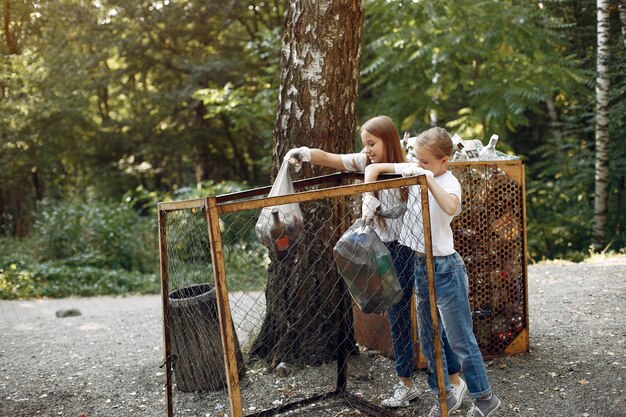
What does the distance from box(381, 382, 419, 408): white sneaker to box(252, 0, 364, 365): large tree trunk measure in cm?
63

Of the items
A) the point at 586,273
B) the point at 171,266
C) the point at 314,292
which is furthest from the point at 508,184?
the point at 586,273

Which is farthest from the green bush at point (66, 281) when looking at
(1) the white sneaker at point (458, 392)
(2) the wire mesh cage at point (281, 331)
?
(1) the white sneaker at point (458, 392)

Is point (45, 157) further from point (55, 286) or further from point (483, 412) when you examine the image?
point (483, 412)

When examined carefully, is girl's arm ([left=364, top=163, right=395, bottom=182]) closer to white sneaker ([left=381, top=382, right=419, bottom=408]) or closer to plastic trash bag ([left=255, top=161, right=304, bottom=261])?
plastic trash bag ([left=255, top=161, right=304, bottom=261])

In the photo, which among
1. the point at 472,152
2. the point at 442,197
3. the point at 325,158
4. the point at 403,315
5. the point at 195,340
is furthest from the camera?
the point at 472,152

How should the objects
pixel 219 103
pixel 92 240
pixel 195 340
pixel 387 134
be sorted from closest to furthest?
pixel 387 134, pixel 195 340, pixel 92 240, pixel 219 103

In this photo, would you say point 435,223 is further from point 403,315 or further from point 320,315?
point 320,315

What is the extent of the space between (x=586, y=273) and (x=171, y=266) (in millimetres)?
4971

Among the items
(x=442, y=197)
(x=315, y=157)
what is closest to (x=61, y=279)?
(x=315, y=157)

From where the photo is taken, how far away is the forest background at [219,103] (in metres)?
8.76

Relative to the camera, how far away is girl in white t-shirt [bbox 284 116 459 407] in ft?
11.4

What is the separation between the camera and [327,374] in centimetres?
426

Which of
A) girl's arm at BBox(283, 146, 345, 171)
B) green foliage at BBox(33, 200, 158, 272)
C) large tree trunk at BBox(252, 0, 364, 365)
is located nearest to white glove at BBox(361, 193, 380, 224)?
girl's arm at BBox(283, 146, 345, 171)

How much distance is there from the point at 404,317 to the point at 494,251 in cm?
98
